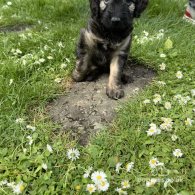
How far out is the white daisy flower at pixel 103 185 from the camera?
2.68 m

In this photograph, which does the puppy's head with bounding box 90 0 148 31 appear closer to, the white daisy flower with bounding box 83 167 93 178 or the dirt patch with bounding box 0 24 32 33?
the white daisy flower with bounding box 83 167 93 178

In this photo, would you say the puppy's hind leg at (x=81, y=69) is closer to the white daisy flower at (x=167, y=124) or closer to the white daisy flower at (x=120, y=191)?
the white daisy flower at (x=167, y=124)

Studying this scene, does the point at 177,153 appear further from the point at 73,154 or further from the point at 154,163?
the point at 73,154

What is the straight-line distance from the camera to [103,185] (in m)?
2.70

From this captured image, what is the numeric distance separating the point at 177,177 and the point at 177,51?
1944 mm

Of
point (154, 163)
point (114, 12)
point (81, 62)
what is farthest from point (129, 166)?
point (81, 62)

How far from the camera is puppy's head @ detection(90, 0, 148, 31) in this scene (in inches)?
134

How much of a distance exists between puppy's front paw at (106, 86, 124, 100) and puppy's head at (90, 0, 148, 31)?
0.55 meters

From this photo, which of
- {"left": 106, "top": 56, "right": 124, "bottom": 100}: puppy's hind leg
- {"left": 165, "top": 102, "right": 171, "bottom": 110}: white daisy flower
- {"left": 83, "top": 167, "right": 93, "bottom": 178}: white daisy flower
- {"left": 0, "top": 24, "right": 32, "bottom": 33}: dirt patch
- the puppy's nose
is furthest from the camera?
{"left": 0, "top": 24, "right": 32, "bottom": 33}: dirt patch

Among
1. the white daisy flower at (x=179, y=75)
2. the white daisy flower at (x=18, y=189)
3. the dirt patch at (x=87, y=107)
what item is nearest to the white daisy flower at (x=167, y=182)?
the dirt patch at (x=87, y=107)

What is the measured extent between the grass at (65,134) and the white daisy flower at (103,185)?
0.12m

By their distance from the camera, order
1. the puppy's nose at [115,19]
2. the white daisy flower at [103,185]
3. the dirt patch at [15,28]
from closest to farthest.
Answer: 1. the white daisy flower at [103,185]
2. the puppy's nose at [115,19]
3. the dirt patch at [15,28]

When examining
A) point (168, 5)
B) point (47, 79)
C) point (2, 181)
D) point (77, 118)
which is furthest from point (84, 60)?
point (168, 5)

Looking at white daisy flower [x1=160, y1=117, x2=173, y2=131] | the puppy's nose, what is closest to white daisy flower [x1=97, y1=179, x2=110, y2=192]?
white daisy flower [x1=160, y1=117, x2=173, y2=131]
